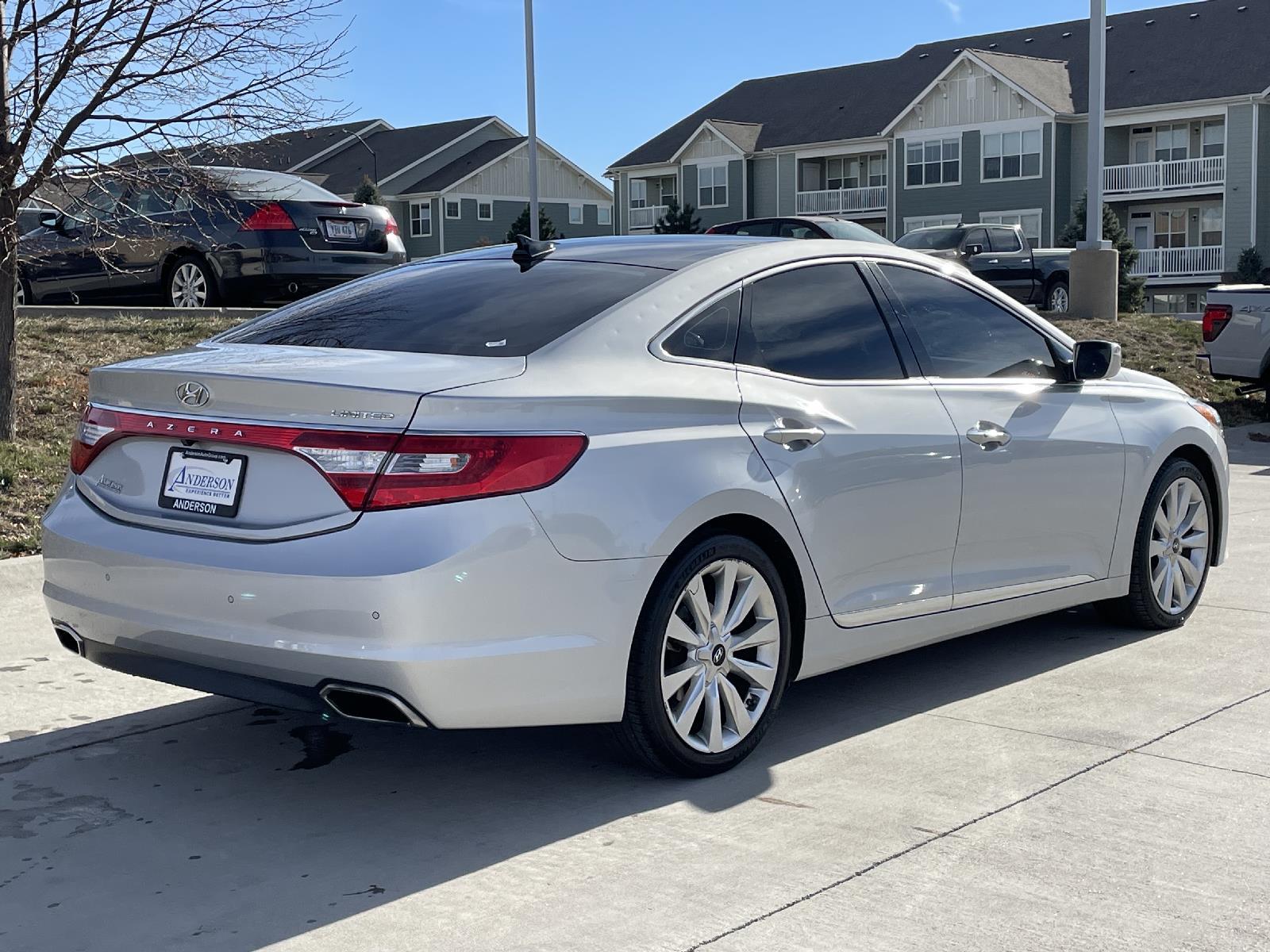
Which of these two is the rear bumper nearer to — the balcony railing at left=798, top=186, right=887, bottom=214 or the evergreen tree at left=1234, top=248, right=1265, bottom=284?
the evergreen tree at left=1234, top=248, right=1265, bottom=284

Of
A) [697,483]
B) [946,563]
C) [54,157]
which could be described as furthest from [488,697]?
[54,157]

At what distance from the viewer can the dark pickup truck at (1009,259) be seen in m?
27.9

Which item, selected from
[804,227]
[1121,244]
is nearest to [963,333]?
[804,227]

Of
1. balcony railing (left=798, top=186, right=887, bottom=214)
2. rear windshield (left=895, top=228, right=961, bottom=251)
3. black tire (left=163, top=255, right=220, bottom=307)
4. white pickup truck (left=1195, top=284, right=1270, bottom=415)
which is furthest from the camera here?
balcony railing (left=798, top=186, right=887, bottom=214)

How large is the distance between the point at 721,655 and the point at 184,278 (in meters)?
10.6

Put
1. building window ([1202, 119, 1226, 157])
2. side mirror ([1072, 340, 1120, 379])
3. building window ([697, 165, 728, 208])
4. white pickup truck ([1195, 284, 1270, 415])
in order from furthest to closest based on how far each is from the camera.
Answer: building window ([697, 165, 728, 208]) → building window ([1202, 119, 1226, 157]) → white pickup truck ([1195, 284, 1270, 415]) → side mirror ([1072, 340, 1120, 379])

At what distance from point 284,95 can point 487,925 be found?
7300 millimetres

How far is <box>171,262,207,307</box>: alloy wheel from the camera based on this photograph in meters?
13.9

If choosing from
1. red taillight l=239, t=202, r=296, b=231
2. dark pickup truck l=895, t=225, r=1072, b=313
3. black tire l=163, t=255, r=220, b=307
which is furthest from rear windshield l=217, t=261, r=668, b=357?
dark pickup truck l=895, t=225, r=1072, b=313

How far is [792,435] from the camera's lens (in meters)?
4.83

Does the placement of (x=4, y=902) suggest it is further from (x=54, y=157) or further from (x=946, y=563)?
(x=54, y=157)

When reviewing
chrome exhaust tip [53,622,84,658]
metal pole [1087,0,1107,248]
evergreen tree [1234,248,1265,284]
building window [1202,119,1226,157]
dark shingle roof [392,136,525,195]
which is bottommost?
chrome exhaust tip [53,622,84,658]

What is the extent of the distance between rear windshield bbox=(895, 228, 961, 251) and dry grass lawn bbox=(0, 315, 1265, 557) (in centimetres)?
1024

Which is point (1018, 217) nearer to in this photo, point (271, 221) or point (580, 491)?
point (271, 221)
